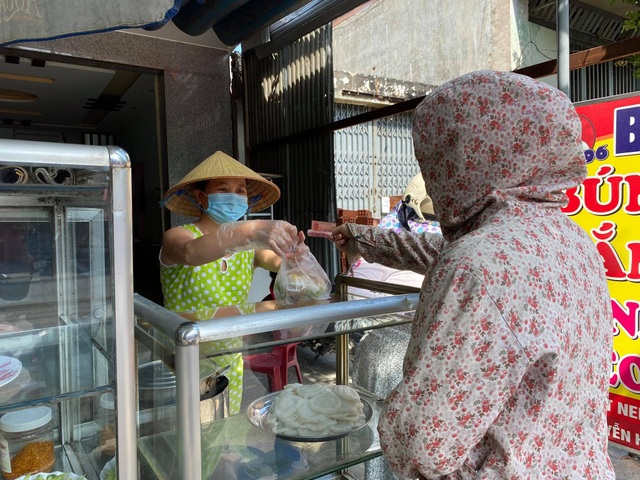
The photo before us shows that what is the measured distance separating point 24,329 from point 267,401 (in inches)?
29.1

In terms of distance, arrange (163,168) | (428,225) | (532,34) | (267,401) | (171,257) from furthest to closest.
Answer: (532,34) → (163,168) → (428,225) → (171,257) → (267,401)

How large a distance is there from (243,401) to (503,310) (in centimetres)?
89

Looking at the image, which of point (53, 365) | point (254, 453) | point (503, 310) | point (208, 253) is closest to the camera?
point (503, 310)

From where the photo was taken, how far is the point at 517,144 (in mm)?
992

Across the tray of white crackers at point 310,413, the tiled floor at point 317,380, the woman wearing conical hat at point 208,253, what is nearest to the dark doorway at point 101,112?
the woman wearing conical hat at point 208,253

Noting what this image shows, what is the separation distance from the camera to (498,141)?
0.99 metres

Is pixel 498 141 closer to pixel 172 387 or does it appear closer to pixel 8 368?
pixel 172 387

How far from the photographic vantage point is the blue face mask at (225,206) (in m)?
2.09

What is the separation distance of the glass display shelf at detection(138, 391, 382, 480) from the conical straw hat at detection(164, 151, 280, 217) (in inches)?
43.1

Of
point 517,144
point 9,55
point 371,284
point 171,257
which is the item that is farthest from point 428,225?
point 9,55

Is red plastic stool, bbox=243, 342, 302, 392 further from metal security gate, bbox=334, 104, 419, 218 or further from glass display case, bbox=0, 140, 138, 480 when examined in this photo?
metal security gate, bbox=334, 104, 419, 218

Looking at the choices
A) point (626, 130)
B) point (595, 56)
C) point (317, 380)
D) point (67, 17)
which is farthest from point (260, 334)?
point (595, 56)

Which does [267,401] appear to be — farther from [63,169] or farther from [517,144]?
[517,144]

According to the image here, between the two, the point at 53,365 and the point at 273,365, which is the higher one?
the point at 53,365
